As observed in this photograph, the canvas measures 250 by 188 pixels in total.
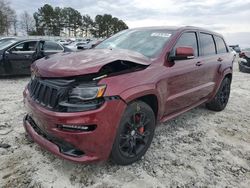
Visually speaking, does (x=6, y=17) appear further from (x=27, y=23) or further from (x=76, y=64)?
(x=76, y=64)

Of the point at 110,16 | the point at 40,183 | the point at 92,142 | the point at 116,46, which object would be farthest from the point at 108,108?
the point at 110,16

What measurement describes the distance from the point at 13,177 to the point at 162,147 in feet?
6.46

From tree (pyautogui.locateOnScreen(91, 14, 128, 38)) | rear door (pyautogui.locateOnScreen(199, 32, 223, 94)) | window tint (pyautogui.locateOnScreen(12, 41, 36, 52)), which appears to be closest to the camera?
rear door (pyautogui.locateOnScreen(199, 32, 223, 94))

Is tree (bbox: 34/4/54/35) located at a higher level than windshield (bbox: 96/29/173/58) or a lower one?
higher

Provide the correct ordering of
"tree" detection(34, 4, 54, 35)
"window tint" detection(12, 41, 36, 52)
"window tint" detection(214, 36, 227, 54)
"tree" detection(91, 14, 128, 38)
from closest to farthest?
"window tint" detection(214, 36, 227, 54) < "window tint" detection(12, 41, 36, 52) < "tree" detection(34, 4, 54, 35) < "tree" detection(91, 14, 128, 38)

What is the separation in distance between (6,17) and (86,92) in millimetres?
62071

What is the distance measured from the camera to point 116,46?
13.0ft

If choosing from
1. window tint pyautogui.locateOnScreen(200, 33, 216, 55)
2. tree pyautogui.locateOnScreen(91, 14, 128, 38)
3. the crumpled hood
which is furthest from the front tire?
tree pyautogui.locateOnScreen(91, 14, 128, 38)

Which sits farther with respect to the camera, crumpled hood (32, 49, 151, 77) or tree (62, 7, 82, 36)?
tree (62, 7, 82, 36)

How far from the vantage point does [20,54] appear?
8.20 metres

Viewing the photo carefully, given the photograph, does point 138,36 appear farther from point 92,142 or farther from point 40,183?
point 40,183

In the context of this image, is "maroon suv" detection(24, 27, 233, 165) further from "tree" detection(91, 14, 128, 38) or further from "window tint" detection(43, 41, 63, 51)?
"tree" detection(91, 14, 128, 38)

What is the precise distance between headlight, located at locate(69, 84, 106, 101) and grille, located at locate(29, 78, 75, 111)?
0.09 metres

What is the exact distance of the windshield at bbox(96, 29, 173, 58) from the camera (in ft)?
11.7
